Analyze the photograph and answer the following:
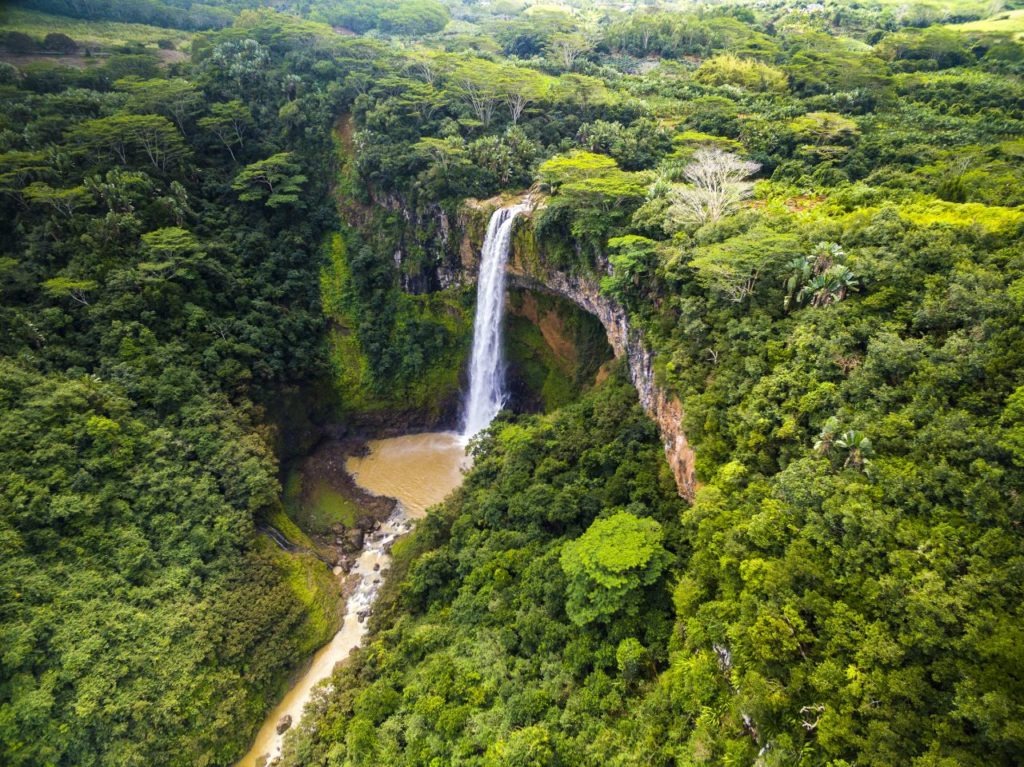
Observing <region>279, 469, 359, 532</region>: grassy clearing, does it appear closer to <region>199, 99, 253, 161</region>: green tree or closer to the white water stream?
the white water stream

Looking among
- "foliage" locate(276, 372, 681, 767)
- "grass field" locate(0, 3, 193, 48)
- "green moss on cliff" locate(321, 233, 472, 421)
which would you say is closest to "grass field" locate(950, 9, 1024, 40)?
"foliage" locate(276, 372, 681, 767)

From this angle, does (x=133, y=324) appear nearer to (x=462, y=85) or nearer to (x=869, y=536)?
A: (x=462, y=85)

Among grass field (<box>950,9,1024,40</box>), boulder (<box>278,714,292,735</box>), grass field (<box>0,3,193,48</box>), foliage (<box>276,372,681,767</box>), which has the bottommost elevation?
boulder (<box>278,714,292,735</box>)

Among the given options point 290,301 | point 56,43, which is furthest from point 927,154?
point 56,43

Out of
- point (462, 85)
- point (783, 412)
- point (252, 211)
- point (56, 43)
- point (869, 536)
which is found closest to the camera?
point (869, 536)

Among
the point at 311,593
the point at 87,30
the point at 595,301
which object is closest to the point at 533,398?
the point at 595,301

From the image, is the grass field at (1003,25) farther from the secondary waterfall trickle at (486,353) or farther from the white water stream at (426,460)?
the secondary waterfall trickle at (486,353)
